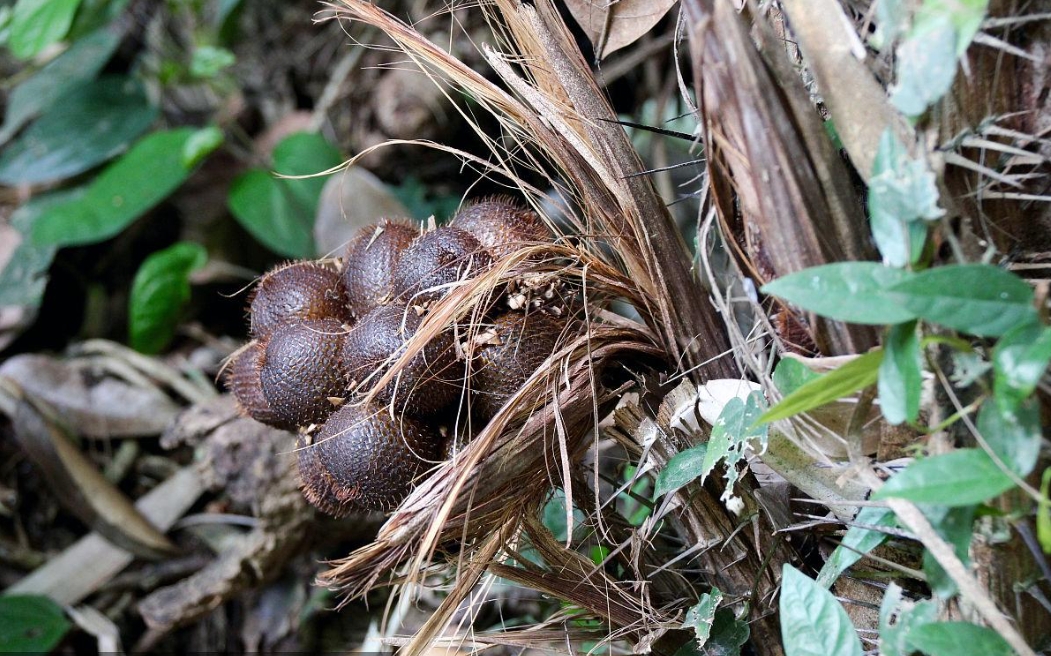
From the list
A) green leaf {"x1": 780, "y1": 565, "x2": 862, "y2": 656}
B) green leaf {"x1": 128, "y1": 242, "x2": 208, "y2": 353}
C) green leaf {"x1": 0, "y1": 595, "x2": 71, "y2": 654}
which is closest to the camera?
green leaf {"x1": 780, "y1": 565, "x2": 862, "y2": 656}

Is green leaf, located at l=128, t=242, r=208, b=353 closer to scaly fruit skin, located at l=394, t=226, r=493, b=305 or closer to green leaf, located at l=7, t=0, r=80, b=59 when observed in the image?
green leaf, located at l=7, t=0, r=80, b=59

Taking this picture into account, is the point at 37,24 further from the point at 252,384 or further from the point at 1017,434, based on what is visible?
the point at 1017,434

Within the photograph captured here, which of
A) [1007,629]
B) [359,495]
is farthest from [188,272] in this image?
[1007,629]

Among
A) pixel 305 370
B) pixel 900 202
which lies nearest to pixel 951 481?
pixel 900 202

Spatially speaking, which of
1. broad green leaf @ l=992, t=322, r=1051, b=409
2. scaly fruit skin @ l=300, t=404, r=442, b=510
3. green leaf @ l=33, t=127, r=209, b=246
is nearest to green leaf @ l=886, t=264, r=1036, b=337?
broad green leaf @ l=992, t=322, r=1051, b=409

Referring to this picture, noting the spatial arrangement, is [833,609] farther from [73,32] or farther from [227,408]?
[73,32]

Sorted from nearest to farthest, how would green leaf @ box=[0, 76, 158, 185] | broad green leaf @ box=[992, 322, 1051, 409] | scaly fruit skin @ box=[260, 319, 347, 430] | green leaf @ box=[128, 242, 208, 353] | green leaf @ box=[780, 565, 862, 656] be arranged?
broad green leaf @ box=[992, 322, 1051, 409] < green leaf @ box=[780, 565, 862, 656] < scaly fruit skin @ box=[260, 319, 347, 430] < green leaf @ box=[128, 242, 208, 353] < green leaf @ box=[0, 76, 158, 185]

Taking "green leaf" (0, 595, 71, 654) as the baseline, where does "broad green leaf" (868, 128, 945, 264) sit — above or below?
above
